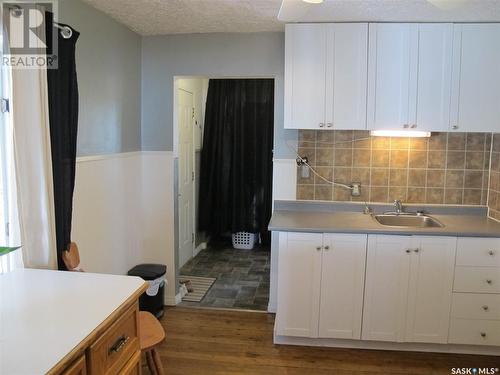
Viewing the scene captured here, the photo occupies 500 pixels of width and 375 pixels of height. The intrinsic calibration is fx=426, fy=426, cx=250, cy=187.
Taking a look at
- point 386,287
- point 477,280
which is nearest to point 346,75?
point 386,287

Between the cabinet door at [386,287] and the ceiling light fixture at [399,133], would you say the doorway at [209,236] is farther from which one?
the ceiling light fixture at [399,133]

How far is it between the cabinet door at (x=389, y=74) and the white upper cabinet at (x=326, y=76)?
0.06 metres

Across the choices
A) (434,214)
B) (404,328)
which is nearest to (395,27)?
(434,214)

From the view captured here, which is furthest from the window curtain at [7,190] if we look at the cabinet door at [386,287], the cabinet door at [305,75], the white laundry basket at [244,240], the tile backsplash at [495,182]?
the white laundry basket at [244,240]

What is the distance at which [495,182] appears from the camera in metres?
3.20

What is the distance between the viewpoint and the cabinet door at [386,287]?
2.86m

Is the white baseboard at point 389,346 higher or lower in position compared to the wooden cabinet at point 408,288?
lower

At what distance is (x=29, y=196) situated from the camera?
208 cm

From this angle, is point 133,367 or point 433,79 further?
point 433,79

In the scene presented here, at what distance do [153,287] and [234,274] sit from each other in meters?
1.35

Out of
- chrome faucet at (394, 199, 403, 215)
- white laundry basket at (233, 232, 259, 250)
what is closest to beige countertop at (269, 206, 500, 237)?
chrome faucet at (394, 199, 403, 215)

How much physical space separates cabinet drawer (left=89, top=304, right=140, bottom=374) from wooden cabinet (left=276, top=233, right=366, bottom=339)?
1.33 metres

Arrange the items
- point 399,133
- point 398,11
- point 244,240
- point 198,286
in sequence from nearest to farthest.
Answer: point 398,11, point 399,133, point 198,286, point 244,240

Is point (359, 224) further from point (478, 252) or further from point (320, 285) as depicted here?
point (478, 252)
